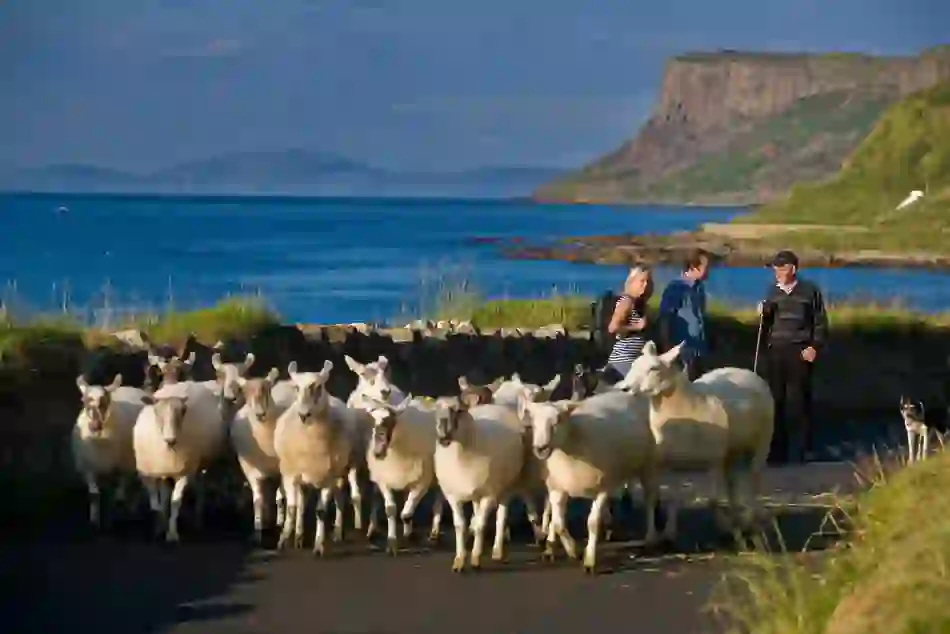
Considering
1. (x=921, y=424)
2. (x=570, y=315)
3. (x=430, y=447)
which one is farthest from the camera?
(x=570, y=315)

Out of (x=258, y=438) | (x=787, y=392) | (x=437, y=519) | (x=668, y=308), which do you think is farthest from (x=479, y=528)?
(x=787, y=392)

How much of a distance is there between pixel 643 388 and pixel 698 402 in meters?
0.52

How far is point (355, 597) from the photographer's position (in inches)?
498

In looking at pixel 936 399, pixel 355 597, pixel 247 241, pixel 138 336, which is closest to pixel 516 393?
pixel 355 597

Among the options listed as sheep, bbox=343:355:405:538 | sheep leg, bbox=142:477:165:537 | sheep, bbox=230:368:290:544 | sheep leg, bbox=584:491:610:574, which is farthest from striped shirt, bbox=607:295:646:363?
sheep leg, bbox=142:477:165:537

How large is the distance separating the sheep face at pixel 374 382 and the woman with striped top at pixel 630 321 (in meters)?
2.04

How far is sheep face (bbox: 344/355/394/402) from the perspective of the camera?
15.7 meters

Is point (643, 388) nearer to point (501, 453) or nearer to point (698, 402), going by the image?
point (698, 402)

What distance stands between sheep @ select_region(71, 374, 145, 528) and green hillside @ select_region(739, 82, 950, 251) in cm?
11023

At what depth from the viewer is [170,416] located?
14844mm

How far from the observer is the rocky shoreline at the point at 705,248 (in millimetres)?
85062

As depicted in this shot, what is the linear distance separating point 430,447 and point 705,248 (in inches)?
2916

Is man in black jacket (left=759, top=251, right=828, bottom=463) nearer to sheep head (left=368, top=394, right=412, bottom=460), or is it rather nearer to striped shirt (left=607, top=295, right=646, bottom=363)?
striped shirt (left=607, top=295, right=646, bottom=363)

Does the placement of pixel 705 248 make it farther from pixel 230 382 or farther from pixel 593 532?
pixel 593 532
